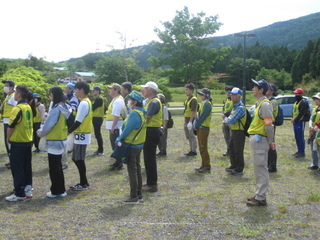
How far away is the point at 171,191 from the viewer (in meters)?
6.44

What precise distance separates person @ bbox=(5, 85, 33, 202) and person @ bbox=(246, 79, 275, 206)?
3.70m

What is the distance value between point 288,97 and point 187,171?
16705mm

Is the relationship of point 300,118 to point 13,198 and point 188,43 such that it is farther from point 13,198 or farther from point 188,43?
point 188,43

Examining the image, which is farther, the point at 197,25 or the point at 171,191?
the point at 197,25

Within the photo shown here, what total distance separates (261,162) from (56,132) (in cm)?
338

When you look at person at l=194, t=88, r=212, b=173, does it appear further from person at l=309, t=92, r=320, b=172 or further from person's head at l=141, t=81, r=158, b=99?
person at l=309, t=92, r=320, b=172

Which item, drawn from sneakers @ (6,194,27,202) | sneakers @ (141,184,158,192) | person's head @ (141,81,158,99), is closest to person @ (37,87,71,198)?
sneakers @ (6,194,27,202)

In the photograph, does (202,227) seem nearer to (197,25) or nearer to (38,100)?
(38,100)

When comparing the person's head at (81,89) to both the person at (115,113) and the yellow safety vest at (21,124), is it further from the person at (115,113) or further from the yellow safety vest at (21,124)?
the person at (115,113)

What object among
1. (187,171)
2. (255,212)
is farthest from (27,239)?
(187,171)

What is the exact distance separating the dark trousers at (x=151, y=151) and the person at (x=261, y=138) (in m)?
1.77

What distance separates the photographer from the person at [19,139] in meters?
5.76

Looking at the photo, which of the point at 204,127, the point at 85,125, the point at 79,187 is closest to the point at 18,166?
the point at 79,187

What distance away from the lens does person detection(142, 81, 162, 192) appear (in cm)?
634
